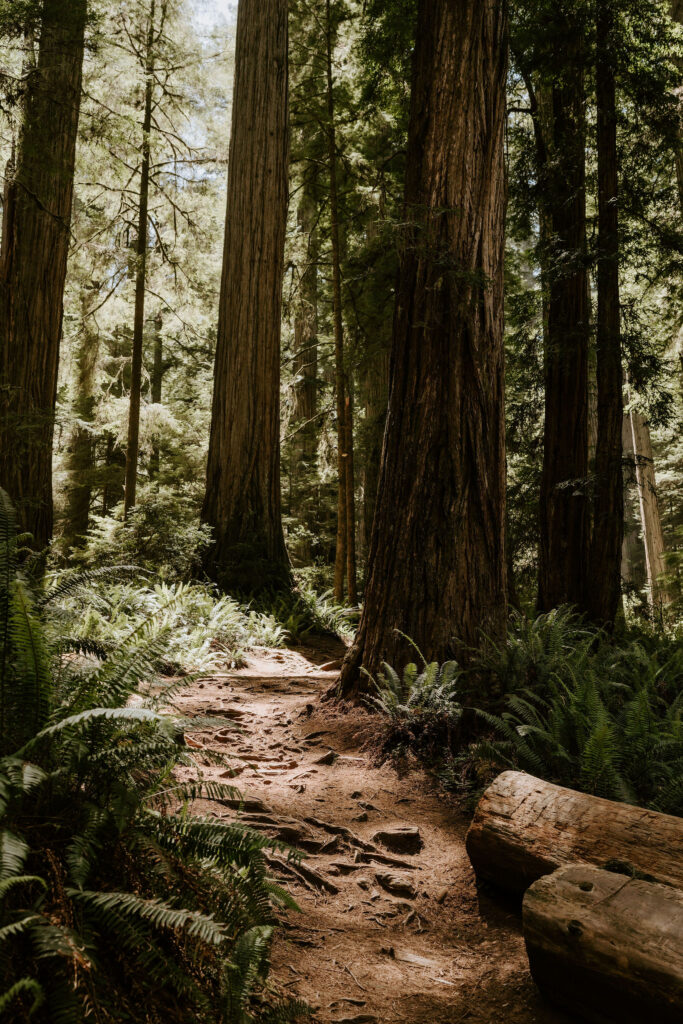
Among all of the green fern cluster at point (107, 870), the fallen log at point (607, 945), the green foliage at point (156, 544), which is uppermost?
the green foliage at point (156, 544)

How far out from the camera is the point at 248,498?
908 centimetres

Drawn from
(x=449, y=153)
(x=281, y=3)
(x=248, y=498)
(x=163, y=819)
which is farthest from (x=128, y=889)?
→ (x=281, y=3)

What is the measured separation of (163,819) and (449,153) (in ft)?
16.0

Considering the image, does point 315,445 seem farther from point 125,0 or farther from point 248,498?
point 125,0

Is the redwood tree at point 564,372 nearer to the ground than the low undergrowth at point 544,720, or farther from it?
farther from it

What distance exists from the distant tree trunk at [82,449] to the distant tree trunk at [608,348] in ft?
40.1

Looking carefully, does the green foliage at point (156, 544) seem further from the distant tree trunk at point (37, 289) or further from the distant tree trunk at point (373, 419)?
the distant tree trunk at point (373, 419)

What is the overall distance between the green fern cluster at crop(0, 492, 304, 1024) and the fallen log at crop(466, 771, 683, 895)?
1.10 meters

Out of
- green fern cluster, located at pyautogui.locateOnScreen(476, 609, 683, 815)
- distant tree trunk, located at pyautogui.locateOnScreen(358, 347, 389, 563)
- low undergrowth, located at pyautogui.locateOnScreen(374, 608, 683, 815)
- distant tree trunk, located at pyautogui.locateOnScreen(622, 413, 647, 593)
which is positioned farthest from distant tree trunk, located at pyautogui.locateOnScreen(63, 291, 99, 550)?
distant tree trunk, located at pyautogui.locateOnScreen(622, 413, 647, 593)

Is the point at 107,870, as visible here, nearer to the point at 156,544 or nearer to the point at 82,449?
the point at 156,544

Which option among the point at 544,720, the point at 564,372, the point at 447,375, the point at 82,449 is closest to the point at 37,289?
the point at 447,375

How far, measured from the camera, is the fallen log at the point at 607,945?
1856 mm

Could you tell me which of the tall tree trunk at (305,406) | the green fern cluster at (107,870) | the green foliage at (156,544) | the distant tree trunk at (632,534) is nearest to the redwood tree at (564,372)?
the green foliage at (156,544)

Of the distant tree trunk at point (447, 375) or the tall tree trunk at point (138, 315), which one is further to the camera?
the tall tree trunk at point (138, 315)
